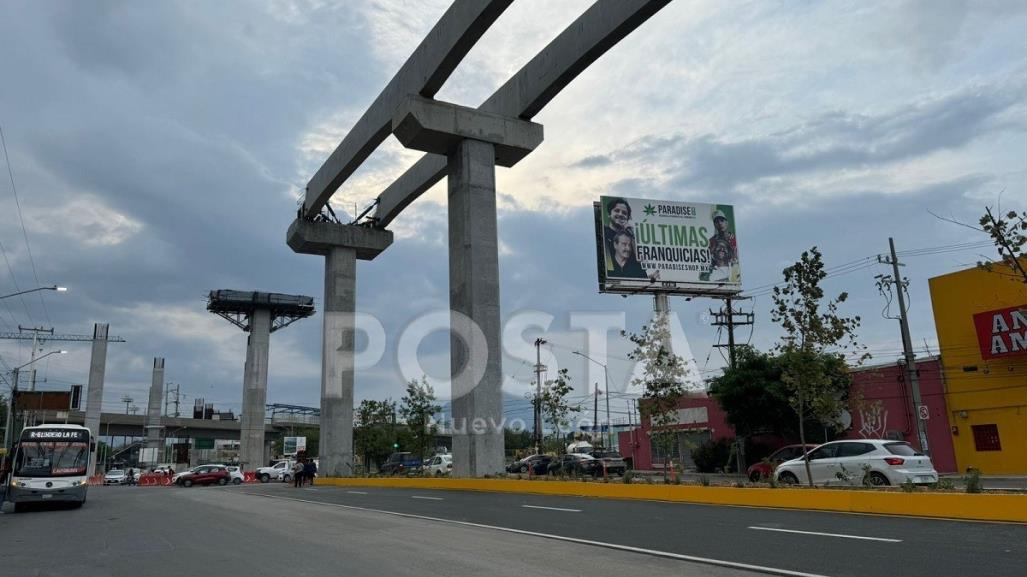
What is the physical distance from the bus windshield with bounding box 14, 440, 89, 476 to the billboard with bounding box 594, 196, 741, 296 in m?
28.3

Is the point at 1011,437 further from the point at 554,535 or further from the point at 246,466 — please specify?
the point at 246,466

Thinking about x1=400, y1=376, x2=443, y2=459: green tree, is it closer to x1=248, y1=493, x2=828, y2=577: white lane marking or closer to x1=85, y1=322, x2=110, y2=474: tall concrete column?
x1=248, y1=493, x2=828, y2=577: white lane marking

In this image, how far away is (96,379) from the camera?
86812 mm

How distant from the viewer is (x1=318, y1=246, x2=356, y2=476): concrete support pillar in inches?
1529

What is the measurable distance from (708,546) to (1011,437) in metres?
26.1

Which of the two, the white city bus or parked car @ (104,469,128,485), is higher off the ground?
the white city bus

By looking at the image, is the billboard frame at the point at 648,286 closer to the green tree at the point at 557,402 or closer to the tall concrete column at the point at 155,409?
the green tree at the point at 557,402

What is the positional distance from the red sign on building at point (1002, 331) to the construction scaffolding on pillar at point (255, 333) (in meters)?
63.2

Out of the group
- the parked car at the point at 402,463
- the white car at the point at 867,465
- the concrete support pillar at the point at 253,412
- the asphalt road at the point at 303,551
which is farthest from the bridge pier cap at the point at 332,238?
the concrete support pillar at the point at 253,412

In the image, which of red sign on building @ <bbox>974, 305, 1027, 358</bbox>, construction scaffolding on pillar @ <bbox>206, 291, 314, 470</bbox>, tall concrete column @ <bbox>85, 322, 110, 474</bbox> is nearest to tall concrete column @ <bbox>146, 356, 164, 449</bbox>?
tall concrete column @ <bbox>85, 322, 110, 474</bbox>

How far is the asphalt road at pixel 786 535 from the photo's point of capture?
791 centimetres

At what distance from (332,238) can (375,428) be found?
22.9 meters

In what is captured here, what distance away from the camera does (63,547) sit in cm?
1205

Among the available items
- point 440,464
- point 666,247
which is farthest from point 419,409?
point 666,247
